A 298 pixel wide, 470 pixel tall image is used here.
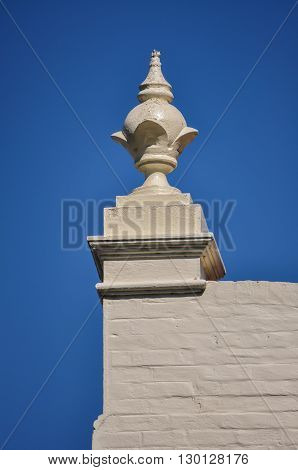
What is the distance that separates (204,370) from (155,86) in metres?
2.56

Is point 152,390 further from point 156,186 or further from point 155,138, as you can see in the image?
point 155,138

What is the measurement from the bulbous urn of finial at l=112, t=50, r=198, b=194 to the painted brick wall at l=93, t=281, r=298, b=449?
113 centimetres

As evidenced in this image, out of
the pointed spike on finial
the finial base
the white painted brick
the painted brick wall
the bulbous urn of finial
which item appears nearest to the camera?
the painted brick wall

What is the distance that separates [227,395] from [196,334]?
0.53m

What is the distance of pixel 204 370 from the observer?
441 inches

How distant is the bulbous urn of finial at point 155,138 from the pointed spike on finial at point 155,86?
0.31 feet

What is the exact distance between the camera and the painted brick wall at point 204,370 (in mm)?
11047

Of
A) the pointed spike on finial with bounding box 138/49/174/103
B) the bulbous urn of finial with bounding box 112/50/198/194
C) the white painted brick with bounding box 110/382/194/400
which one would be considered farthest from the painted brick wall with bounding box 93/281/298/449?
the pointed spike on finial with bounding box 138/49/174/103

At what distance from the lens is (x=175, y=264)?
11.5m

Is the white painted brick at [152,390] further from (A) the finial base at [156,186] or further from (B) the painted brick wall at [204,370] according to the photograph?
(A) the finial base at [156,186]

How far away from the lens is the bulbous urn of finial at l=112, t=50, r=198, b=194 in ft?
39.2

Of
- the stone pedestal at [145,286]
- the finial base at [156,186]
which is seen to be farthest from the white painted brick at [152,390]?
the finial base at [156,186]

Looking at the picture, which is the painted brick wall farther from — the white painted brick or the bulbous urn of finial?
the bulbous urn of finial

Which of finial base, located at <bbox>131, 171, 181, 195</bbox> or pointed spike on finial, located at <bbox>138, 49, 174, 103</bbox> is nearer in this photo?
finial base, located at <bbox>131, 171, 181, 195</bbox>
